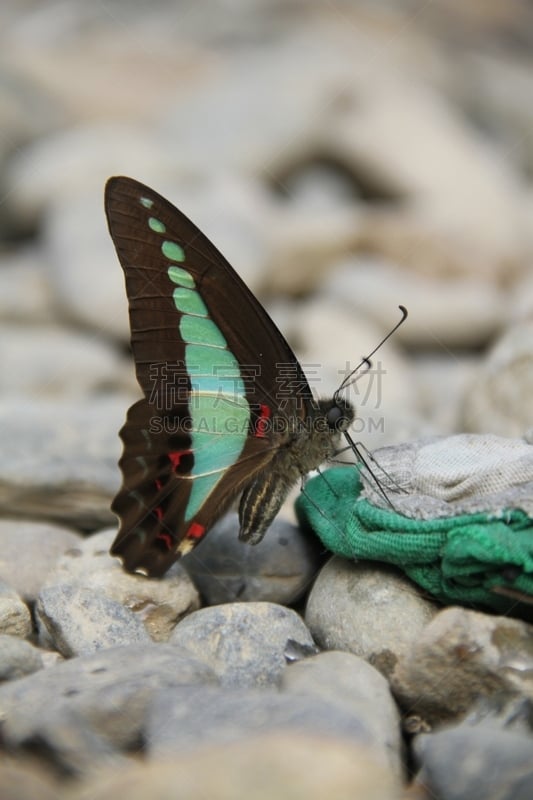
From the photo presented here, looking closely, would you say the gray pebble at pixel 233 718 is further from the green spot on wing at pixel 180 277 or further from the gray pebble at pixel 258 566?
the green spot on wing at pixel 180 277

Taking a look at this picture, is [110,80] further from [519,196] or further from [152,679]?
[152,679]

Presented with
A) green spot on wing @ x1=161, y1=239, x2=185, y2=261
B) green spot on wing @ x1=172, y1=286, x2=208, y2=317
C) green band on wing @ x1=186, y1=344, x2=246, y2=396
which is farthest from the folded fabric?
green spot on wing @ x1=161, y1=239, x2=185, y2=261

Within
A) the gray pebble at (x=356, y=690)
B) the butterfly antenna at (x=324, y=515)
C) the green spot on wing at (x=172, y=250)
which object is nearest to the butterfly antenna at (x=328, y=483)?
the butterfly antenna at (x=324, y=515)

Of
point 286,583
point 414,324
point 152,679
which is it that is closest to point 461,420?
point 414,324

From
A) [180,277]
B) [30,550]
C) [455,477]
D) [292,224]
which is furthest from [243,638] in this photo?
[292,224]

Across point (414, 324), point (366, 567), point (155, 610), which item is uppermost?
point (414, 324)

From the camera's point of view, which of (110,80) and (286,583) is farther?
(110,80)

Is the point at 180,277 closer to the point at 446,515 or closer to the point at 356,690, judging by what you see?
the point at 446,515
